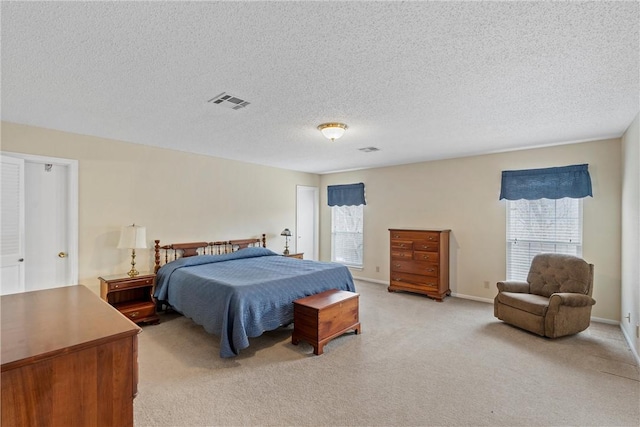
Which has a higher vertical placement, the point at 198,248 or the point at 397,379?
the point at 198,248

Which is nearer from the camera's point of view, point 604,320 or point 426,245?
point 604,320

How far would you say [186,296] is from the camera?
3.56 meters

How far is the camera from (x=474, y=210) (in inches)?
196

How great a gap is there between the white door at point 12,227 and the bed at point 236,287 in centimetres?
Result: 142

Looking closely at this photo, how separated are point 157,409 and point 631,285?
4.64 metres

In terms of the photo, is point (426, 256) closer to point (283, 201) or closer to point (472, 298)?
point (472, 298)

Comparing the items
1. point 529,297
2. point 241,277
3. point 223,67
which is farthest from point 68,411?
point 529,297

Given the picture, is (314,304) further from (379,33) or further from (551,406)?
(379,33)

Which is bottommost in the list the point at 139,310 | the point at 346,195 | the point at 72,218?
the point at 139,310

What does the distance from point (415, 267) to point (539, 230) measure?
6.18 feet

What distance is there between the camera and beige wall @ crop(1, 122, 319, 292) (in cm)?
375

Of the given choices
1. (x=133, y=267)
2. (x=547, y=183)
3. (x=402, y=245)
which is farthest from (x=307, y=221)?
(x=547, y=183)

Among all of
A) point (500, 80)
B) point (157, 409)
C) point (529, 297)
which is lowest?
point (157, 409)

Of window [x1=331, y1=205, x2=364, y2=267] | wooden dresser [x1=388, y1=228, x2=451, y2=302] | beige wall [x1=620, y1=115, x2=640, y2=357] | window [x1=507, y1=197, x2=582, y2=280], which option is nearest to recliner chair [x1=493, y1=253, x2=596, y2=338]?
beige wall [x1=620, y1=115, x2=640, y2=357]
